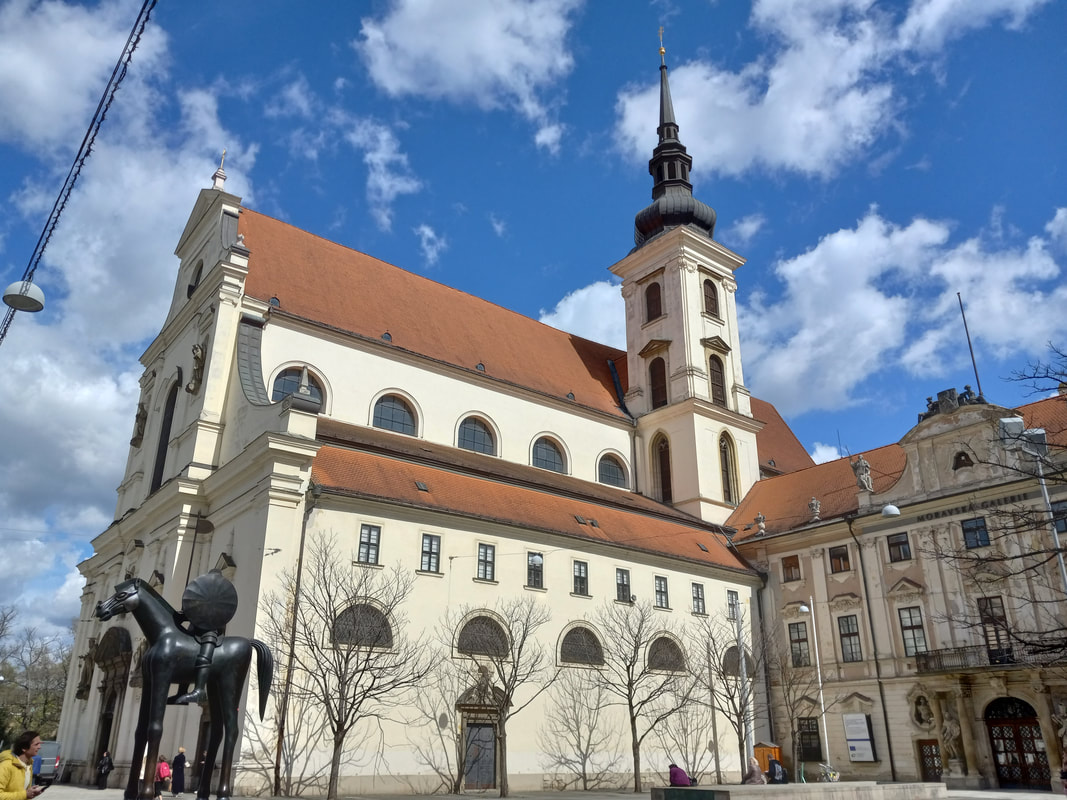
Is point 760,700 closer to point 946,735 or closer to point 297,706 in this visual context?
point 946,735

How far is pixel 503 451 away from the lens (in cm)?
3042

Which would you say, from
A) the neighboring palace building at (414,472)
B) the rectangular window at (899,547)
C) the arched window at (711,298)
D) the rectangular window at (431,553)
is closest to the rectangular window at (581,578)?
the neighboring palace building at (414,472)

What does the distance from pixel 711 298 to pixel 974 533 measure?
17379 millimetres

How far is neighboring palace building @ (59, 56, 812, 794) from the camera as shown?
66.9 ft

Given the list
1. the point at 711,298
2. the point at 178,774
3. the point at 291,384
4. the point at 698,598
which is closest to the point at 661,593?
the point at 698,598

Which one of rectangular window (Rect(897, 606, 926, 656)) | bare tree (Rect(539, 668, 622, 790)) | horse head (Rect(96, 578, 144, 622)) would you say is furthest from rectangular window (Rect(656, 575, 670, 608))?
horse head (Rect(96, 578, 144, 622))

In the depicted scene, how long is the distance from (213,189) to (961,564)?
2759 cm

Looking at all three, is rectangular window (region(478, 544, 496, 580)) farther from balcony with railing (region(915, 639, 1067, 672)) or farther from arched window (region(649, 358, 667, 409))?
arched window (region(649, 358, 667, 409))

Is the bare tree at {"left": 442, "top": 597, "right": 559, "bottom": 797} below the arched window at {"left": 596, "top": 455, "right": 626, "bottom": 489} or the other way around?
below

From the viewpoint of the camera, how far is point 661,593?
1069 inches

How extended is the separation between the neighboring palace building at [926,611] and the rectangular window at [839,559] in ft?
0.19

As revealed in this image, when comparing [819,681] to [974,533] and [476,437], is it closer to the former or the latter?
[974,533]

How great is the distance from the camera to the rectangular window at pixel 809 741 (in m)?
27.4

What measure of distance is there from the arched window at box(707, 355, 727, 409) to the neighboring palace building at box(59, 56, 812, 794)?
0.13 meters
